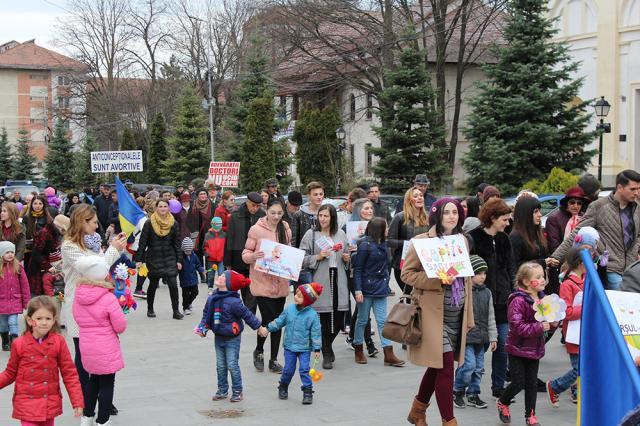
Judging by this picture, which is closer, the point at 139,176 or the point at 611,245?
the point at 611,245

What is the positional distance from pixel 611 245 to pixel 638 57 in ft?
105

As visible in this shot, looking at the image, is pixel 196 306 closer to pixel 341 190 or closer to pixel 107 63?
pixel 341 190

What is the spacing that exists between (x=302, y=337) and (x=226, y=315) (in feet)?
2.58

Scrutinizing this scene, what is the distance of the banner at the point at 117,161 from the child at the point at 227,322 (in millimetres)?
20532

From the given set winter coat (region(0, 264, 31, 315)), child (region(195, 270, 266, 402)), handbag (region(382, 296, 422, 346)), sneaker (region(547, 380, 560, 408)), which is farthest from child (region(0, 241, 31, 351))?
sneaker (region(547, 380, 560, 408))

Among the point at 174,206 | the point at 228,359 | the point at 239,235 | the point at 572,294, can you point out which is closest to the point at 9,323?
the point at 239,235

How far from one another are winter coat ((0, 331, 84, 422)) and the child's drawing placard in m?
2.73

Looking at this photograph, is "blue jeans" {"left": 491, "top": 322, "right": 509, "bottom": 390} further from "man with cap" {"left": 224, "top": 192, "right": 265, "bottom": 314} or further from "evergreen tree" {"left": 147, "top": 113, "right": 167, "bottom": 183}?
"evergreen tree" {"left": 147, "top": 113, "right": 167, "bottom": 183}

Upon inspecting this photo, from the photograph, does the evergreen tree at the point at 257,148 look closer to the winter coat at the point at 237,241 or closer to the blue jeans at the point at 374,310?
the winter coat at the point at 237,241

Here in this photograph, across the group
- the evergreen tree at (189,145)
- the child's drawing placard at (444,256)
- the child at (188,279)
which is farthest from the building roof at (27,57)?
the child's drawing placard at (444,256)

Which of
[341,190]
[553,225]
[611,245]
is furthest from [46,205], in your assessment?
[341,190]

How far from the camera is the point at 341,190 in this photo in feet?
128

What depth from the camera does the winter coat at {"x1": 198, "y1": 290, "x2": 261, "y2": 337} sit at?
8266 mm

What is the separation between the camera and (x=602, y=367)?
A: 3229 millimetres
